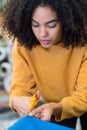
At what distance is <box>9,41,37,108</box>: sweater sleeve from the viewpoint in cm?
89

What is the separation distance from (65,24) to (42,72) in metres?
0.17

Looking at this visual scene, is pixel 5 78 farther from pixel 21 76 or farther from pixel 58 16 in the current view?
pixel 58 16

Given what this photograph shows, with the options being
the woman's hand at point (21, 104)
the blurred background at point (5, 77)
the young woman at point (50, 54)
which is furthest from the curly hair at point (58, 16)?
the blurred background at point (5, 77)

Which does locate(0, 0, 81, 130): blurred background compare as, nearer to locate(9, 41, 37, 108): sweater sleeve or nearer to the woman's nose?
locate(9, 41, 37, 108): sweater sleeve

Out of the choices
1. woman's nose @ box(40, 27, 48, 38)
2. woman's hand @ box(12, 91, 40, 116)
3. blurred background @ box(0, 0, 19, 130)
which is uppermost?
woman's nose @ box(40, 27, 48, 38)

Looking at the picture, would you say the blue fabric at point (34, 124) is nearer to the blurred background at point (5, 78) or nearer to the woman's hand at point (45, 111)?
the woman's hand at point (45, 111)

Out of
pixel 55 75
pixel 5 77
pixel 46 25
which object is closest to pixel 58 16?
pixel 46 25

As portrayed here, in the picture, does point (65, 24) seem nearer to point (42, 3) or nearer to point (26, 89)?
point (42, 3)

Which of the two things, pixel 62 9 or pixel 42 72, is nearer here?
pixel 62 9

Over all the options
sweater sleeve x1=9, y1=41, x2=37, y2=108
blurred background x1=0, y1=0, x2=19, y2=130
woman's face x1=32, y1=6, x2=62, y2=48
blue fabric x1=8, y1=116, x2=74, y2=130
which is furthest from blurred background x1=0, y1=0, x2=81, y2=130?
blue fabric x1=8, y1=116, x2=74, y2=130

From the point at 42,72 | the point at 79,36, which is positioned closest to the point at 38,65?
the point at 42,72

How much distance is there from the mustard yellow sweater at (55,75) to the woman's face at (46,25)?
59 millimetres

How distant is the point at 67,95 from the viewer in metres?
0.88

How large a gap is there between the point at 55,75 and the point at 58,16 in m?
0.18
